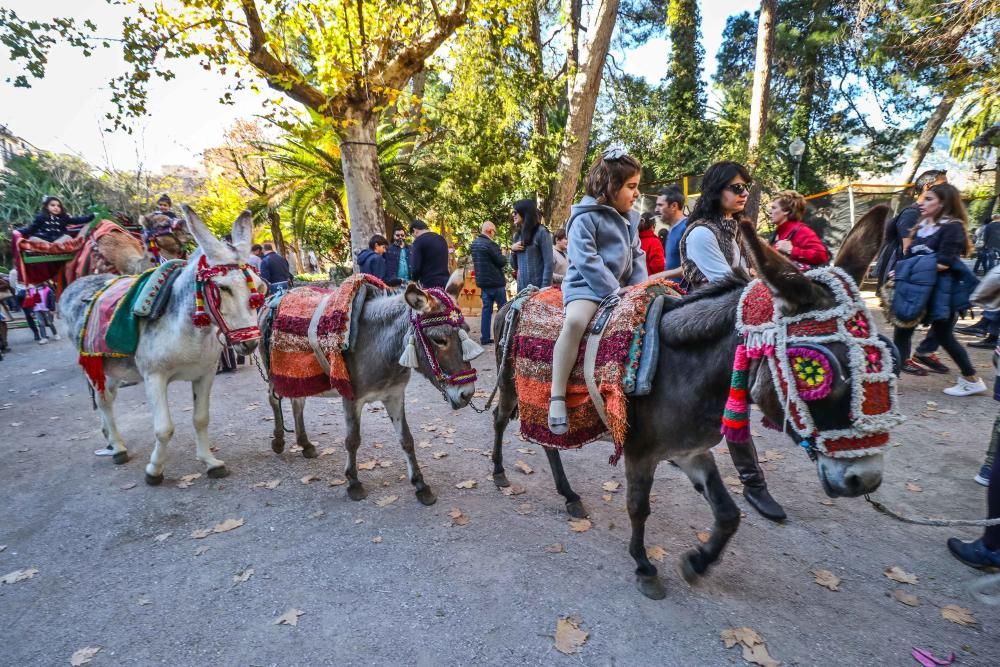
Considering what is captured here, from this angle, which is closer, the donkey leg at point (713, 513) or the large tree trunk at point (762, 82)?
the donkey leg at point (713, 513)

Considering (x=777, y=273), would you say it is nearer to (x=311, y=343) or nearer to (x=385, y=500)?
(x=311, y=343)

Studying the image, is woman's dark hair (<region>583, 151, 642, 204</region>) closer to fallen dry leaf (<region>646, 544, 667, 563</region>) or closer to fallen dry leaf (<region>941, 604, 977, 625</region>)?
fallen dry leaf (<region>646, 544, 667, 563</region>)

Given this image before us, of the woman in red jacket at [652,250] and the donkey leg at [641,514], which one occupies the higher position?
the woman in red jacket at [652,250]

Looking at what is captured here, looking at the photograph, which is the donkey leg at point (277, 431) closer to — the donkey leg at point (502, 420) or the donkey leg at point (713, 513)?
the donkey leg at point (502, 420)

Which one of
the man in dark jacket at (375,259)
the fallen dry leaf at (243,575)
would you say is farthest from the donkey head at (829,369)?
the man in dark jacket at (375,259)

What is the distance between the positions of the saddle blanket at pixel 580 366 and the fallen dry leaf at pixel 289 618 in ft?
5.64

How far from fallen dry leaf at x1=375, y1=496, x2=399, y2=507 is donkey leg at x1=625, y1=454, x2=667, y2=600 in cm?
205

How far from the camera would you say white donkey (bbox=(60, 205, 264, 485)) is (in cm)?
367

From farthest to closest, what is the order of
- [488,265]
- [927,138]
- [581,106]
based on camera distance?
[927,138]
[581,106]
[488,265]

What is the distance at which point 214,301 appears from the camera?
366 centimetres

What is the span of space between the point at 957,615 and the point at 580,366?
7.94 feet

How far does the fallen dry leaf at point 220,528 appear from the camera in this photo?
3.42 metres

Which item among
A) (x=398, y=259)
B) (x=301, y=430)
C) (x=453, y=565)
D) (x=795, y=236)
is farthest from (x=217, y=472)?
(x=795, y=236)

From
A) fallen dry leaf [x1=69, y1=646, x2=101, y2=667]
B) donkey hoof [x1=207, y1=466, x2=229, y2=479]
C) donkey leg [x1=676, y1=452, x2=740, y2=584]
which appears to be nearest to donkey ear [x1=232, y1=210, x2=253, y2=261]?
donkey hoof [x1=207, y1=466, x2=229, y2=479]
